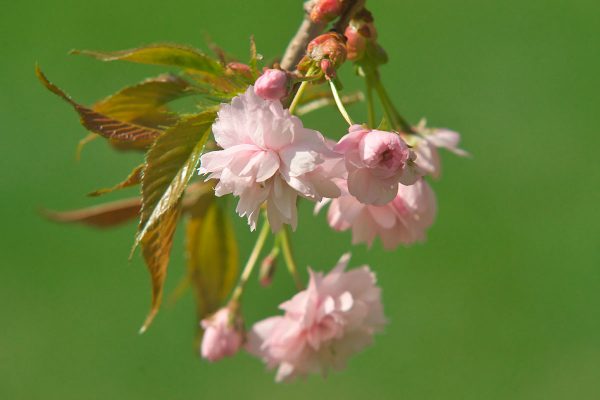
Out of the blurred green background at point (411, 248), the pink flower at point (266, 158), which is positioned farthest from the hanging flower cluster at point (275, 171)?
the blurred green background at point (411, 248)

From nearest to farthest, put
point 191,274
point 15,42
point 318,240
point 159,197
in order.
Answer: point 159,197 → point 191,274 → point 318,240 → point 15,42

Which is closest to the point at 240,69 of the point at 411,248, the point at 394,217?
the point at 394,217

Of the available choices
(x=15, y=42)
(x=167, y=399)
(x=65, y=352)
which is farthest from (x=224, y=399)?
(x=15, y=42)

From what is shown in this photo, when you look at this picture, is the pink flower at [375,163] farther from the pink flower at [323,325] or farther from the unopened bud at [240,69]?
the pink flower at [323,325]

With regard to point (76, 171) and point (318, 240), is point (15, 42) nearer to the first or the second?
point (76, 171)

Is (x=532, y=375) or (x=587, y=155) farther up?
(x=587, y=155)

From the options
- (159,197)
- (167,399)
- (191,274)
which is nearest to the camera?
(159,197)
